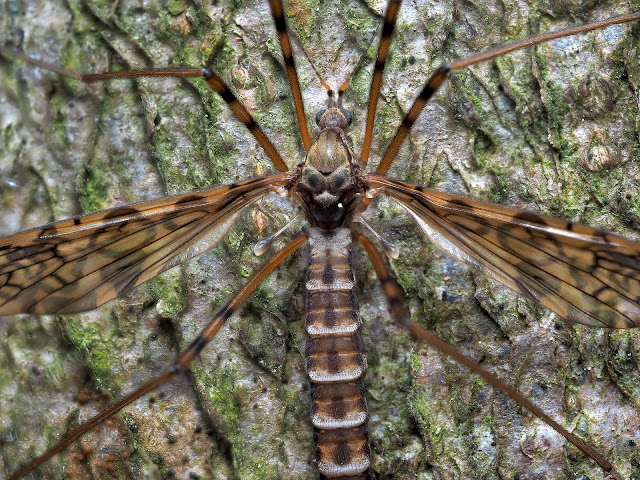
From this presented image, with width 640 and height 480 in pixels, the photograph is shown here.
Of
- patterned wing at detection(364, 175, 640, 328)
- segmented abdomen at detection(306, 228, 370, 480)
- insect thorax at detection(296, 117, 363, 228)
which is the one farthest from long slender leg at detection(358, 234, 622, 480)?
insect thorax at detection(296, 117, 363, 228)

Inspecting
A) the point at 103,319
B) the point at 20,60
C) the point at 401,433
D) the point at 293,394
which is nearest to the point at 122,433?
the point at 103,319

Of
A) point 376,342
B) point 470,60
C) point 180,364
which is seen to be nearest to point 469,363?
point 376,342

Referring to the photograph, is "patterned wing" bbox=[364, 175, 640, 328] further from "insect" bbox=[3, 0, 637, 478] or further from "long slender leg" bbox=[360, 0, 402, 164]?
"long slender leg" bbox=[360, 0, 402, 164]

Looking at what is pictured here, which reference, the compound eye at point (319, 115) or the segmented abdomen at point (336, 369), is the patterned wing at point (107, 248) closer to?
the compound eye at point (319, 115)

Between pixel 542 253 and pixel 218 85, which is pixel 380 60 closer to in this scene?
pixel 218 85

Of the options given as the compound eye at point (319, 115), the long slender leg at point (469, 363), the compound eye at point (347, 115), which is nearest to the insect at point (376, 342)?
the long slender leg at point (469, 363)

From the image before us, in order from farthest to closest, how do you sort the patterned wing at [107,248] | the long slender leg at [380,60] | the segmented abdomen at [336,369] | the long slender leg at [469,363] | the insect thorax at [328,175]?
the insect thorax at [328,175], the long slender leg at [380,60], the patterned wing at [107,248], the segmented abdomen at [336,369], the long slender leg at [469,363]
